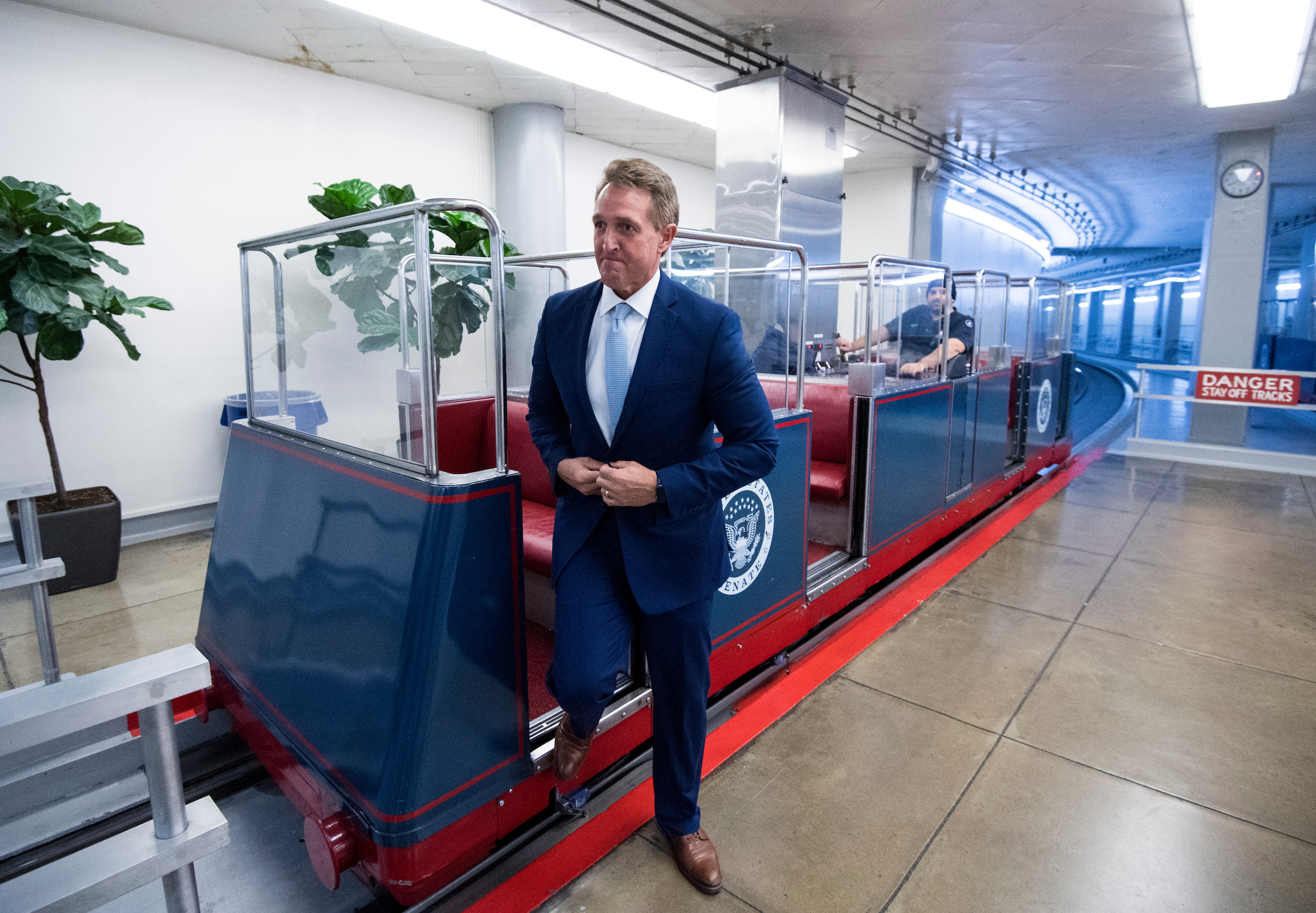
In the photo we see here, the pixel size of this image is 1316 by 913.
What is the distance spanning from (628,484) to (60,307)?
148 inches

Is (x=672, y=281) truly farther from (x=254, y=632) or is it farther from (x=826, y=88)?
(x=826, y=88)

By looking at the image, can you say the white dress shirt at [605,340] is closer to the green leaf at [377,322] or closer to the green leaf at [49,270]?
the green leaf at [377,322]

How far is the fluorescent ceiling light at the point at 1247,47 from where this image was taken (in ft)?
14.6

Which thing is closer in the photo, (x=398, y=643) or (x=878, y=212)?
(x=398, y=643)

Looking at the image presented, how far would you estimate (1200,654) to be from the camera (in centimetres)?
314

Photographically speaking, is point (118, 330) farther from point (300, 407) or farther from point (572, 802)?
point (572, 802)

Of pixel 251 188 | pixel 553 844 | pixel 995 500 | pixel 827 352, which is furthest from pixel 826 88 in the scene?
pixel 553 844

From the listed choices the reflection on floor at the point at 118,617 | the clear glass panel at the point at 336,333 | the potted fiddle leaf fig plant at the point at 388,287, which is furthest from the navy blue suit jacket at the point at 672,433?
the reflection on floor at the point at 118,617

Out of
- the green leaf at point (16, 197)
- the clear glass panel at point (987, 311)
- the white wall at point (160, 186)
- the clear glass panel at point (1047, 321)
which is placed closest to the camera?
the green leaf at point (16, 197)

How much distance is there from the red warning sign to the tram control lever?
7.80 m

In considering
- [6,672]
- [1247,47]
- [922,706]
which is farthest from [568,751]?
[1247,47]

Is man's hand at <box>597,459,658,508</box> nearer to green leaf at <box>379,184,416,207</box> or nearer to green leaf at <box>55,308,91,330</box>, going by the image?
green leaf at <box>55,308,91,330</box>

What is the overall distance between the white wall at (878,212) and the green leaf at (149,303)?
292 inches

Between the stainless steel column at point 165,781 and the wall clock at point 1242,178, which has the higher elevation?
the wall clock at point 1242,178
